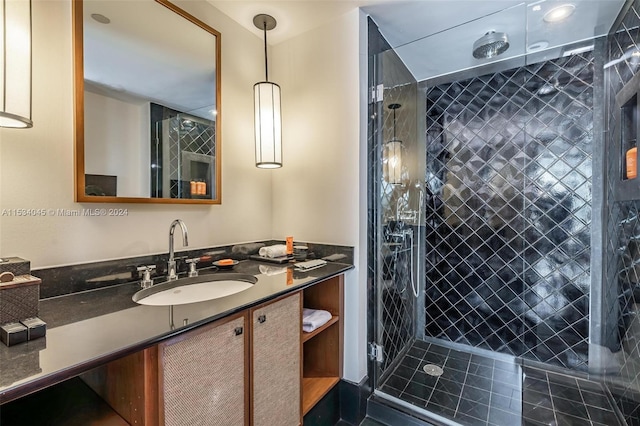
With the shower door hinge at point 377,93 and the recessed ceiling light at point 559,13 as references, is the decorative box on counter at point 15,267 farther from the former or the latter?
the recessed ceiling light at point 559,13

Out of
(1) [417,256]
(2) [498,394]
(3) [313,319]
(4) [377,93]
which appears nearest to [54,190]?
(3) [313,319]

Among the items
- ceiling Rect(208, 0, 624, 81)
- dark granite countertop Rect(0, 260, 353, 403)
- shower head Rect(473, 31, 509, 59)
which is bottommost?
dark granite countertop Rect(0, 260, 353, 403)

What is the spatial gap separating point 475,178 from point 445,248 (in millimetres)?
614

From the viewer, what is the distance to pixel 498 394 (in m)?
1.79

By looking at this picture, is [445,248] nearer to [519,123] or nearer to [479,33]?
[519,123]

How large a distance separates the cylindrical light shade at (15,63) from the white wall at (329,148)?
4.08ft

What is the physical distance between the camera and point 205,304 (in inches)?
38.7

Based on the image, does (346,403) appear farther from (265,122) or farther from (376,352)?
(265,122)

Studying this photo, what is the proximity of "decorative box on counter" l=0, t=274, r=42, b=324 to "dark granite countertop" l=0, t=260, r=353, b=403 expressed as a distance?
0.24 ft

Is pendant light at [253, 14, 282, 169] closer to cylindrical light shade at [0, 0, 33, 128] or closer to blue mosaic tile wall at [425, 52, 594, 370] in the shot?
cylindrical light shade at [0, 0, 33, 128]

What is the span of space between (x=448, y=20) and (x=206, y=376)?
7.38 feet

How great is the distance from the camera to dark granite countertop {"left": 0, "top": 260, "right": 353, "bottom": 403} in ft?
1.91

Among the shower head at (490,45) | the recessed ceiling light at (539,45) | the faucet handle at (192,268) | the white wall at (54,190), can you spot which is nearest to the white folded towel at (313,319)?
the faucet handle at (192,268)

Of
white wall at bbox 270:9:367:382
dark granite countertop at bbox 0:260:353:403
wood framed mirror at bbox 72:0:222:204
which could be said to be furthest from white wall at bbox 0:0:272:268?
white wall at bbox 270:9:367:382
